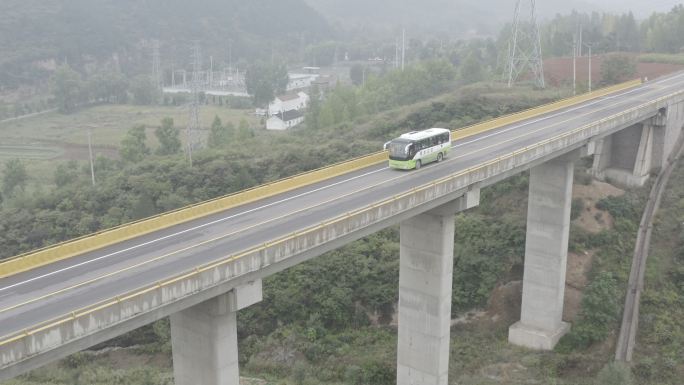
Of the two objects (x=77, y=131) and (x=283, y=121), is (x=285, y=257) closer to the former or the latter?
(x=283, y=121)

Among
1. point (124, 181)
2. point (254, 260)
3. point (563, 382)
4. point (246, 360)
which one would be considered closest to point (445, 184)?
point (254, 260)

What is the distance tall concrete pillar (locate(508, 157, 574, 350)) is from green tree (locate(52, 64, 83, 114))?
12817cm

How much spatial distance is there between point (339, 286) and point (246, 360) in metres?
8.29

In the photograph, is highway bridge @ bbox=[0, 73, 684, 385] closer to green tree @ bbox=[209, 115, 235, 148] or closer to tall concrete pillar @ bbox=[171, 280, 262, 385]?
tall concrete pillar @ bbox=[171, 280, 262, 385]

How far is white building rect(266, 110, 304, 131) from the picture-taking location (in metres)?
124

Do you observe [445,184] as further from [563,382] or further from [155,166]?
[155,166]

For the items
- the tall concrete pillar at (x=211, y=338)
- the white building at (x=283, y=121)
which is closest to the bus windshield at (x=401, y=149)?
the tall concrete pillar at (x=211, y=338)

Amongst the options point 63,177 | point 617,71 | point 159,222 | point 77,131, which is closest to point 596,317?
point 159,222

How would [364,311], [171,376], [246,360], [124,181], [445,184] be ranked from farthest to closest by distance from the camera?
[124,181] → [364,311] → [246,360] → [171,376] → [445,184]

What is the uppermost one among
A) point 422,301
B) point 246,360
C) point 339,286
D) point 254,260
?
point 254,260

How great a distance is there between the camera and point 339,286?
49062mm

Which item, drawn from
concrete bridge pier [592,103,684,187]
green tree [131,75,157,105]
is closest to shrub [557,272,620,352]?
concrete bridge pier [592,103,684,187]

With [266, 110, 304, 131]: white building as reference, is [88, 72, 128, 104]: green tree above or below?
above

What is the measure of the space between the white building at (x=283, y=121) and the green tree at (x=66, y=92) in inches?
→ 2079
